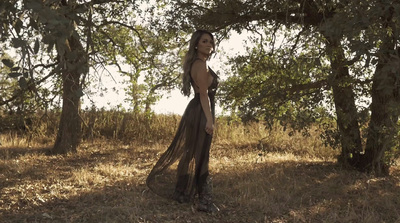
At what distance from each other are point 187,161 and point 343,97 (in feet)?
12.3

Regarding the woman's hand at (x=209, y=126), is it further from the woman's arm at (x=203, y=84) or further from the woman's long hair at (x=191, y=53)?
the woman's long hair at (x=191, y=53)

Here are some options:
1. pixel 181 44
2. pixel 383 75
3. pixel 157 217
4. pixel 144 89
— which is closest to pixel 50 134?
pixel 144 89

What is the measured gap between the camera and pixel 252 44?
9.65 m

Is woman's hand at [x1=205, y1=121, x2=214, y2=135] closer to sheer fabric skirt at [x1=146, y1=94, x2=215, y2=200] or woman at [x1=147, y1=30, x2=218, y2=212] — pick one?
woman at [x1=147, y1=30, x2=218, y2=212]

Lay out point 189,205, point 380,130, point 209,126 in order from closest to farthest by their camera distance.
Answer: point 209,126 → point 189,205 → point 380,130

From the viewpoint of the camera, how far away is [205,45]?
20.3 ft

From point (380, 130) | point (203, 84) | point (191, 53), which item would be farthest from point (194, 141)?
point (380, 130)

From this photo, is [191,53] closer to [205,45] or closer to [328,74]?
[205,45]

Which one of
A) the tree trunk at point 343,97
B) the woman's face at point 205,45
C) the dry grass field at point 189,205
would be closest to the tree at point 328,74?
the tree trunk at point 343,97

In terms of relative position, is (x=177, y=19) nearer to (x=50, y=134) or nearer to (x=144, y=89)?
(x=144, y=89)

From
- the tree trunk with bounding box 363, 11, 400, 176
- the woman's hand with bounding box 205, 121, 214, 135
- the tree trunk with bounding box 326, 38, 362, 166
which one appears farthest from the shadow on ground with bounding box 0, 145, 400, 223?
the woman's hand with bounding box 205, 121, 214, 135

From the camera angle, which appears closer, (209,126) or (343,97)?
(209,126)

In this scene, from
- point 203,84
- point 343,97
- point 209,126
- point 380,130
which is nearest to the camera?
point 203,84

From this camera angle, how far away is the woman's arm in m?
6.10
